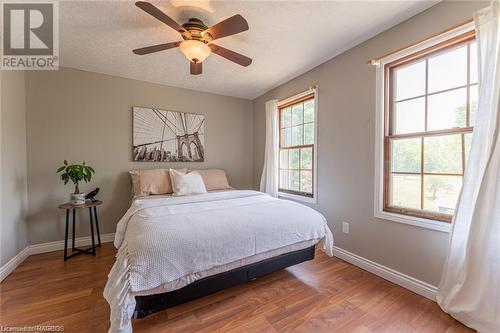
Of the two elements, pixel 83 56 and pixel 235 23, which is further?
pixel 83 56

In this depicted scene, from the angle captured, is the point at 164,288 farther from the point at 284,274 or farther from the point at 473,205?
the point at 473,205

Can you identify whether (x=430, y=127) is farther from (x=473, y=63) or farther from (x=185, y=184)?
(x=185, y=184)

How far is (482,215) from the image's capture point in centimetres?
138

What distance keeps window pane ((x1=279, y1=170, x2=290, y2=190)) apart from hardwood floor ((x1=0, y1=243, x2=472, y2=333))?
1.56m

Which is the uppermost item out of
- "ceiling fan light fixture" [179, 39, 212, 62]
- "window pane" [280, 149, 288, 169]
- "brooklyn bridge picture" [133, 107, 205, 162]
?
"ceiling fan light fixture" [179, 39, 212, 62]

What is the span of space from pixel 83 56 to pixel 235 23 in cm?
211

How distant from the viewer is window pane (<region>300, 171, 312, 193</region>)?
3.02 meters

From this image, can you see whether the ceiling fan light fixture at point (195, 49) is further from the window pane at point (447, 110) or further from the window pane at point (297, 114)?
the window pane at point (447, 110)

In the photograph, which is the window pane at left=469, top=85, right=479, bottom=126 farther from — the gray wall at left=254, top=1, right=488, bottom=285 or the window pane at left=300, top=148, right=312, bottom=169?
the window pane at left=300, top=148, right=312, bottom=169

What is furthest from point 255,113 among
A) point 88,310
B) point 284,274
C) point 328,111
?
point 88,310

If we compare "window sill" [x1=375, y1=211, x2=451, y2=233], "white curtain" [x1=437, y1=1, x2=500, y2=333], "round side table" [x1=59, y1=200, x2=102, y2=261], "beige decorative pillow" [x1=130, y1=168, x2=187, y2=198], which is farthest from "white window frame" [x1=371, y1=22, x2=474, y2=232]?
"round side table" [x1=59, y1=200, x2=102, y2=261]

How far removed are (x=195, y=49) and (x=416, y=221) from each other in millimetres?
2430

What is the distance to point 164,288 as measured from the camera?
134cm

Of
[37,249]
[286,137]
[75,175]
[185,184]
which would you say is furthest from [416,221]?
[37,249]
